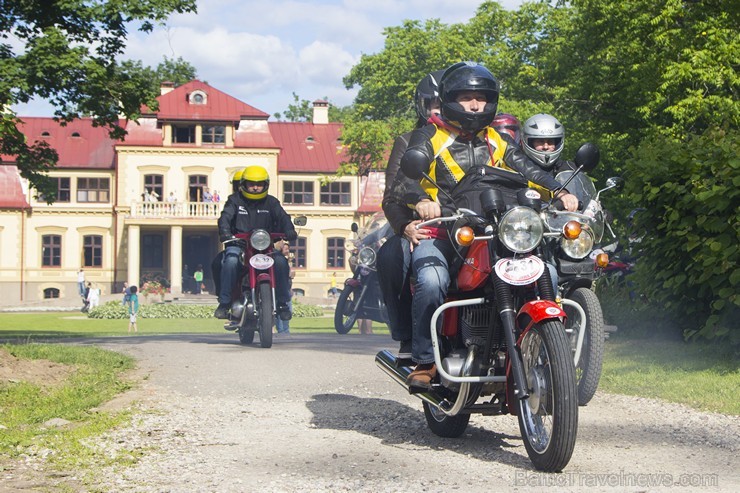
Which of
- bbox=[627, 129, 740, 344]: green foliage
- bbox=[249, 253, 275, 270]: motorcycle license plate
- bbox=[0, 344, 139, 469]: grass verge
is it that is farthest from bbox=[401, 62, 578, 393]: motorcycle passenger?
bbox=[249, 253, 275, 270]: motorcycle license plate

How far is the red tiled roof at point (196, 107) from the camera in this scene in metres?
64.6

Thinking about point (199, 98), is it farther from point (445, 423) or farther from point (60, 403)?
point (445, 423)

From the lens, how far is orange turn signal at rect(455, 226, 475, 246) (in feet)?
17.5

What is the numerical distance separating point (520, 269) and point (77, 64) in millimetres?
11752

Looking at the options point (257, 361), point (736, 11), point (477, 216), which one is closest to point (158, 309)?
point (736, 11)

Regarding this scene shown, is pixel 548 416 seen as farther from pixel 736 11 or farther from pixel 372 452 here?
pixel 736 11

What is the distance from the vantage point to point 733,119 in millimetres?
25156

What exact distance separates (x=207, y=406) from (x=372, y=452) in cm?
226

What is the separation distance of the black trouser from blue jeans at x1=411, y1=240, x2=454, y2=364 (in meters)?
0.23

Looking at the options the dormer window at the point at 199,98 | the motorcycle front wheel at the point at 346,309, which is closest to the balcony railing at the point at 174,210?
the dormer window at the point at 199,98

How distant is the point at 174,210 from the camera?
6456 cm

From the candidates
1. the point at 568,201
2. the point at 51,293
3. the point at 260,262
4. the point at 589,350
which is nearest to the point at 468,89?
the point at 568,201

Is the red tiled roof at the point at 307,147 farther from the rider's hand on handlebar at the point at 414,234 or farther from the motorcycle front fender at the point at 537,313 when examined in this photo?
the motorcycle front fender at the point at 537,313

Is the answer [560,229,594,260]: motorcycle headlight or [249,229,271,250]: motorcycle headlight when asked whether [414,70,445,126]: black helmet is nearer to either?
[560,229,594,260]: motorcycle headlight
